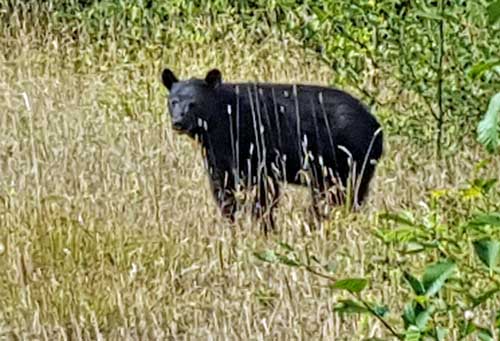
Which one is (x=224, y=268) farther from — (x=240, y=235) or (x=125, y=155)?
(x=125, y=155)

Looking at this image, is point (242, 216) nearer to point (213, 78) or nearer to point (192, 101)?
point (192, 101)

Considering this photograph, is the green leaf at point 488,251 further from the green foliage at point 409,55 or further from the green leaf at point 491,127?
the green foliage at point 409,55

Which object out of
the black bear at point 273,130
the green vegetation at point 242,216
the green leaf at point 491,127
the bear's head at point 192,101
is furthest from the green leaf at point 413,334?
the bear's head at point 192,101

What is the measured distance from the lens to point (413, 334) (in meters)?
3.37

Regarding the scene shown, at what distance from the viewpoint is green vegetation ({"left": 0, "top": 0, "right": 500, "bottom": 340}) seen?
16.3ft

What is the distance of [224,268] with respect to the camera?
620 centimetres

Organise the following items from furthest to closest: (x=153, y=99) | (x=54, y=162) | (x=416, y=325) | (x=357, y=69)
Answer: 1. (x=153, y=99)
2. (x=357, y=69)
3. (x=54, y=162)
4. (x=416, y=325)

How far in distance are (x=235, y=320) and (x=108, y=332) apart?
49 centimetres

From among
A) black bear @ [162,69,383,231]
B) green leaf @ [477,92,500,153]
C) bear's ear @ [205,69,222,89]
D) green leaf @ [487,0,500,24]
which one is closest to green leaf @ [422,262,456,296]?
green leaf @ [477,92,500,153]

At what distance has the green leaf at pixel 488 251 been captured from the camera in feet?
10.8

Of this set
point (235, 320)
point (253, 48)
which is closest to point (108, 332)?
point (235, 320)

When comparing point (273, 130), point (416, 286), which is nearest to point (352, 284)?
point (416, 286)

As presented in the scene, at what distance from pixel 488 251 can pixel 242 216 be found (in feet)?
12.3

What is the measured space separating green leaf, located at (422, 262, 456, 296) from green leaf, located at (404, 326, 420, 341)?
0.33ft
